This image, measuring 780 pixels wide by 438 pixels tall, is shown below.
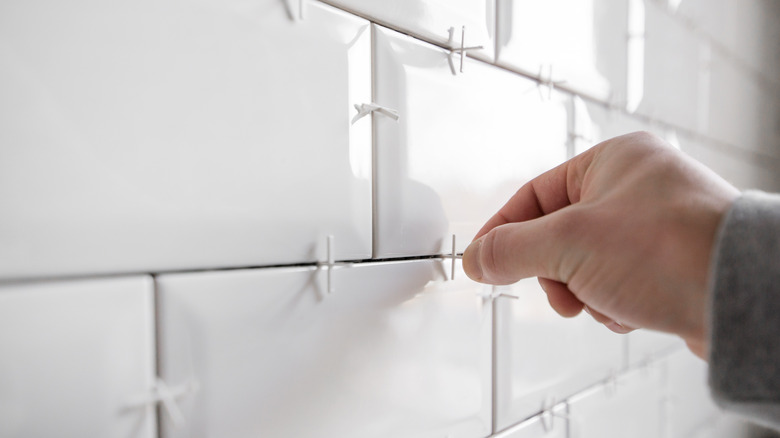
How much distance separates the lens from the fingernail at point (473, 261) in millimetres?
533

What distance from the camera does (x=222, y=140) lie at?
458 mm

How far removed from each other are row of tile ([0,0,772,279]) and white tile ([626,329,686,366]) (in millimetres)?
637

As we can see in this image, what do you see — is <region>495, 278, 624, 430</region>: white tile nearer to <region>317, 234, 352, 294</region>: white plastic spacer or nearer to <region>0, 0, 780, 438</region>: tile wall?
<region>0, 0, 780, 438</region>: tile wall

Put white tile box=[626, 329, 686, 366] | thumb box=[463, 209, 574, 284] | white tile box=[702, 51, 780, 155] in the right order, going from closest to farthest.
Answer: thumb box=[463, 209, 574, 284] → white tile box=[626, 329, 686, 366] → white tile box=[702, 51, 780, 155]

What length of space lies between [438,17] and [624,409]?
898mm

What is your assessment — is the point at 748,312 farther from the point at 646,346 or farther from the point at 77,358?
the point at 646,346

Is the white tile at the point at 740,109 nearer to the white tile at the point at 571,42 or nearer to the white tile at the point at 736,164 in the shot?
the white tile at the point at 736,164

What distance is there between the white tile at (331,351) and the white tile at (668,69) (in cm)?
74

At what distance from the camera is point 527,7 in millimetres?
788

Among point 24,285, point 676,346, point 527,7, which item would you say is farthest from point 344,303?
point 676,346

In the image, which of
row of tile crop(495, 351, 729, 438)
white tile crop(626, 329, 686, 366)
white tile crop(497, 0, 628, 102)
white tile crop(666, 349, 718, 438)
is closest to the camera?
white tile crop(497, 0, 628, 102)

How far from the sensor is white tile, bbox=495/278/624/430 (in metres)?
0.77

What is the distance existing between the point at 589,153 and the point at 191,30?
40 cm

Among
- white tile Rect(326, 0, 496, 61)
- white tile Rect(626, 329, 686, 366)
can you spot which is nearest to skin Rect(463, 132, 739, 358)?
white tile Rect(326, 0, 496, 61)
